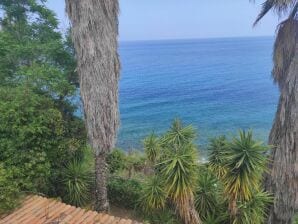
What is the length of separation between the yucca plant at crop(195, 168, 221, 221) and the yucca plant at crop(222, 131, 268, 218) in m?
1.08

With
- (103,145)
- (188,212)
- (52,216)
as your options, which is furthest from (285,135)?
(52,216)

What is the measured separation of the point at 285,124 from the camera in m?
10.3

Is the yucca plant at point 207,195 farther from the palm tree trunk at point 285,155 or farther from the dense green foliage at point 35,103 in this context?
the dense green foliage at point 35,103

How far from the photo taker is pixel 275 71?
1105 cm

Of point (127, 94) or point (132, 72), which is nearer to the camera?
point (127, 94)

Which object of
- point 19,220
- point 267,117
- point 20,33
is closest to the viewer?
point 19,220

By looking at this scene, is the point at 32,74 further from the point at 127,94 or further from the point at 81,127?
the point at 127,94

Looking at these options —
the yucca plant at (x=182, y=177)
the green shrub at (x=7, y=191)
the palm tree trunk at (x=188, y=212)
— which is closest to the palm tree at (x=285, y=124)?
the palm tree trunk at (x=188, y=212)

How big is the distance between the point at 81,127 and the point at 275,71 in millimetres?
6964

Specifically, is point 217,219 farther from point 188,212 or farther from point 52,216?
point 52,216

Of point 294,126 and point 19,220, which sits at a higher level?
point 294,126

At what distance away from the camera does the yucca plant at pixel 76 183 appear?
10453mm

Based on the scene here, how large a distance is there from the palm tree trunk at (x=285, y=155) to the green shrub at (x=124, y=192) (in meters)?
4.64

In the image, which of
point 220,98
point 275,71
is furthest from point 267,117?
point 275,71
